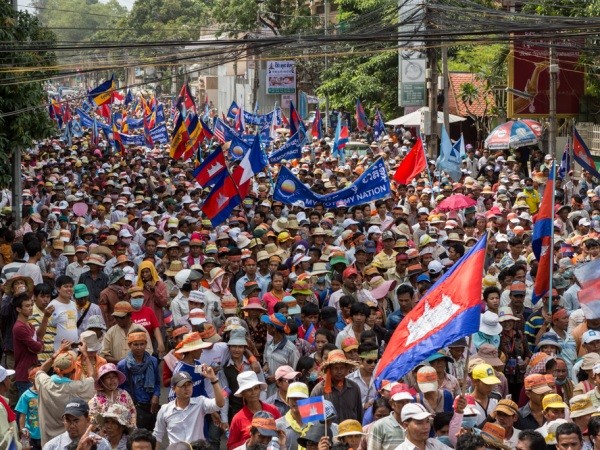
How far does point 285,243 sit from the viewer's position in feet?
51.2

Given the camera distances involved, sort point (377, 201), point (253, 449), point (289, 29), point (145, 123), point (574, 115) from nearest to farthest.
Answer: point (253, 449) → point (377, 201) → point (574, 115) → point (145, 123) → point (289, 29)

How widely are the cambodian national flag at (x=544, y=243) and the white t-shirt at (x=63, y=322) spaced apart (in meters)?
4.01

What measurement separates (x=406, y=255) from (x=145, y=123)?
23795 millimetres

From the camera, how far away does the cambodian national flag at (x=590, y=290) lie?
389 inches

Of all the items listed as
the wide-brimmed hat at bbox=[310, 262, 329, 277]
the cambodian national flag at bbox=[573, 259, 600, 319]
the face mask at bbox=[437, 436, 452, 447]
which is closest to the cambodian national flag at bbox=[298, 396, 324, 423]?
the face mask at bbox=[437, 436, 452, 447]

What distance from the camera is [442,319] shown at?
752 centimetres

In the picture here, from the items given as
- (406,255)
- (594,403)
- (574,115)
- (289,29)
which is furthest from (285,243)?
(289,29)

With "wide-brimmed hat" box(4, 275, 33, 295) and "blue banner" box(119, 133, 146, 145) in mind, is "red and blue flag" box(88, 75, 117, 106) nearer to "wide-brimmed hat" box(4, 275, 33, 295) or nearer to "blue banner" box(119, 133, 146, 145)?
"blue banner" box(119, 133, 146, 145)

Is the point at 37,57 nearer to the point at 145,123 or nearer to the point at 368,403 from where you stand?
the point at 368,403

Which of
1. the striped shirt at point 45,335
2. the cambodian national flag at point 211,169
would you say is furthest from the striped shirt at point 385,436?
the cambodian national flag at point 211,169

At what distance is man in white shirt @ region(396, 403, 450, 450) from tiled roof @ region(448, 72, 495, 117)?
34.2 metres

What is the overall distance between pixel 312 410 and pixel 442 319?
0.94 metres

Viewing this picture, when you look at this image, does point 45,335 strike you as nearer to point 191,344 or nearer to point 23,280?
point 23,280

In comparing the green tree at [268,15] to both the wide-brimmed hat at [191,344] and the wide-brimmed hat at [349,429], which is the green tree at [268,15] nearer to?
the wide-brimmed hat at [191,344]
